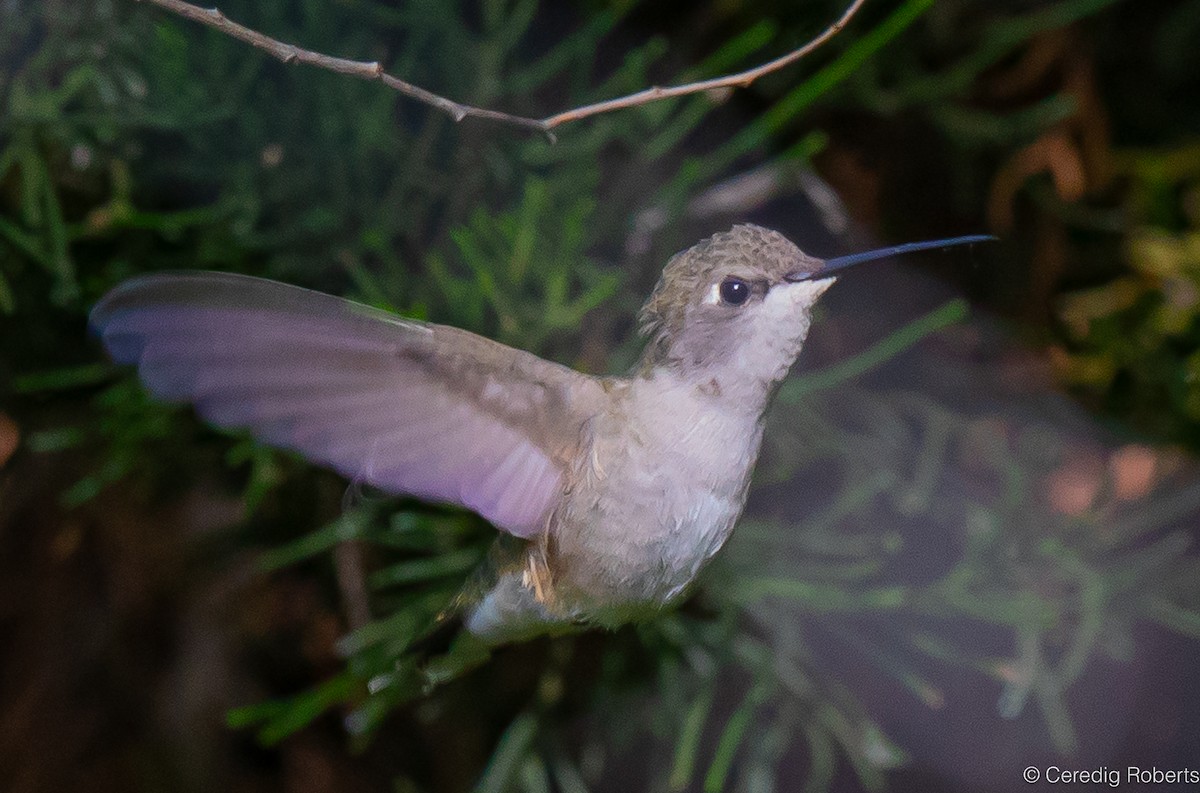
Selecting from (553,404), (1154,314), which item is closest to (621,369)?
(553,404)

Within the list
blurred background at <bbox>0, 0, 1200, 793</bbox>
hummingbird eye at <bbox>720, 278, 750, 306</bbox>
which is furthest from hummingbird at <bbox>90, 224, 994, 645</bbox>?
blurred background at <bbox>0, 0, 1200, 793</bbox>

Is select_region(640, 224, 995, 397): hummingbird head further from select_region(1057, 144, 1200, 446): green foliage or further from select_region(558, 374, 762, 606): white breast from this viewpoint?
select_region(1057, 144, 1200, 446): green foliage

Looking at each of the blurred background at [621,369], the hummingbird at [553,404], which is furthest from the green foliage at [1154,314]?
the hummingbird at [553,404]

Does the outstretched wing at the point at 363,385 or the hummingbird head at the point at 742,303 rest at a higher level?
the hummingbird head at the point at 742,303

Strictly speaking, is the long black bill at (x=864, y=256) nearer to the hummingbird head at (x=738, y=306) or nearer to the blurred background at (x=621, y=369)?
the hummingbird head at (x=738, y=306)

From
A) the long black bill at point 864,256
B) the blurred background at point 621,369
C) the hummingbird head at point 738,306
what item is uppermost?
the long black bill at point 864,256

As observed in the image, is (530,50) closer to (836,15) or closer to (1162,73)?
(836,15)

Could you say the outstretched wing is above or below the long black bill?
below

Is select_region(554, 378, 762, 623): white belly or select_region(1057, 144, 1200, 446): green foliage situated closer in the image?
select_region(554, 378, 762, 623): white belly
